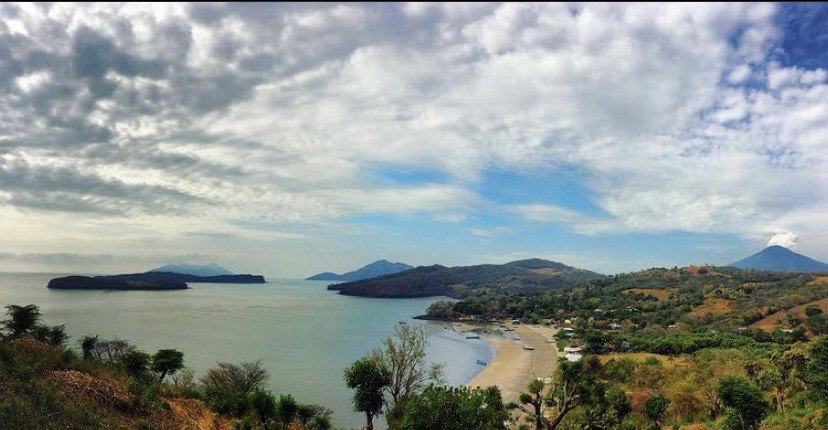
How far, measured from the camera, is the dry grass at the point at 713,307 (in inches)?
3795

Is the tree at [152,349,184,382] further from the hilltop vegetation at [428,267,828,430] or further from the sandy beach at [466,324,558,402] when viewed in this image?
the sandy beach at [466,324,558,402]

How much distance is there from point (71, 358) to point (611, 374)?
148 ft

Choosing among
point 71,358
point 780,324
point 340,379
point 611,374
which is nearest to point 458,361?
point 340,379

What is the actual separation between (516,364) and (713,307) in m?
60.3

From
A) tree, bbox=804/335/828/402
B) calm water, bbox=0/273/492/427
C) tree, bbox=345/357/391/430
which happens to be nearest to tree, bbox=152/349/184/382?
calm water, bbox=0/273/492/427

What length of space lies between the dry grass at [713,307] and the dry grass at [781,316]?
1124cm

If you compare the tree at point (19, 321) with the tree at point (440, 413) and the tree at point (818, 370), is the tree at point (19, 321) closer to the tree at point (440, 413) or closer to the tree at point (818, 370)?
the tree at point (440, 413)

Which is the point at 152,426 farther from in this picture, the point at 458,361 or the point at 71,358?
the point at 458,361

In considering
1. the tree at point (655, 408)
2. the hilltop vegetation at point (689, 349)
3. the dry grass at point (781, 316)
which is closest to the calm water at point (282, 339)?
the hilltop vegetation at point (689, 349)

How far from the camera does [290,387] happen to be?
169 feet

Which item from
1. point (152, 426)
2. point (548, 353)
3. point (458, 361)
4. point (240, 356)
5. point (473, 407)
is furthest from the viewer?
point (548, 353)

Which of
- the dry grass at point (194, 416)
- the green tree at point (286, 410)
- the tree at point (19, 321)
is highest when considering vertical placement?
the tree at point (19, 321)

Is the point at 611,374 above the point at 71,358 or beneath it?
beneath

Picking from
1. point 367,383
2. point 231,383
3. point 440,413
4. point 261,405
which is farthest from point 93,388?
point 231,383
